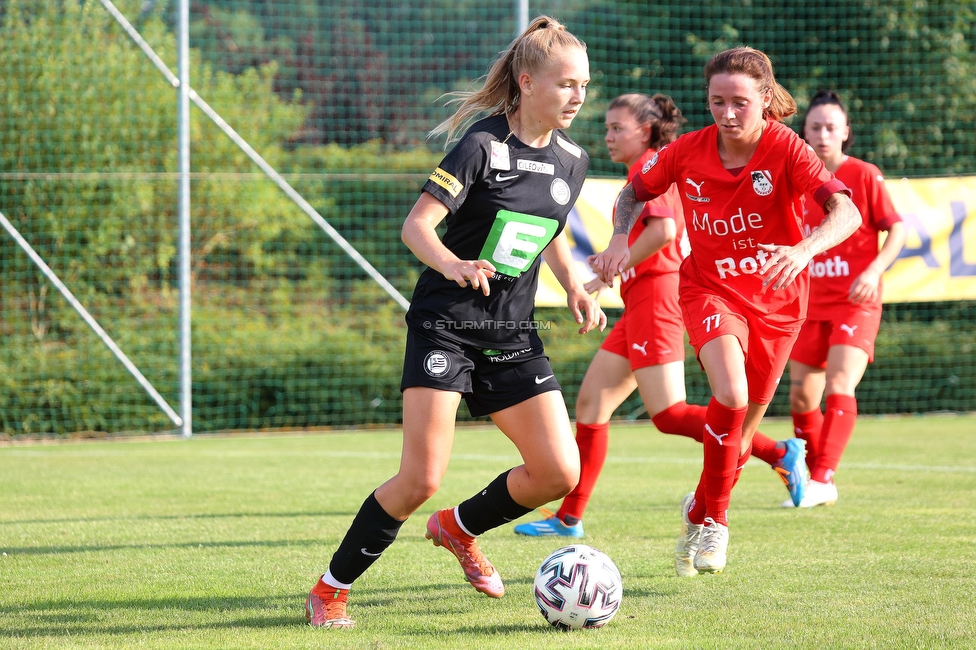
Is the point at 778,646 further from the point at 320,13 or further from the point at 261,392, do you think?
the point at 320,13

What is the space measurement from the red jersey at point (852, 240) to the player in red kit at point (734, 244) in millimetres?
2168

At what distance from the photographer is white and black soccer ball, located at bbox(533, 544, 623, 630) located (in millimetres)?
3365

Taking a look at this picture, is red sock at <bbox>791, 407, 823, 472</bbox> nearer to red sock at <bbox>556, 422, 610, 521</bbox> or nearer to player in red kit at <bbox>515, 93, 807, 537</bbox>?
player in red kit at <bbox>515, 93, 807, 537</bbox>

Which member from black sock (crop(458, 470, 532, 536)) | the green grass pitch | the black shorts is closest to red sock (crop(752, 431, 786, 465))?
the green grass pitch

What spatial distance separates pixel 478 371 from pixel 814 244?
48.2 inches

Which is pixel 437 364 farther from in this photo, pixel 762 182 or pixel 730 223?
pixel 762 182

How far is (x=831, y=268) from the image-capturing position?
A: 6.53m

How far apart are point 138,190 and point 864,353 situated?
8612 mm

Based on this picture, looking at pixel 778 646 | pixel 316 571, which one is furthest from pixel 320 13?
pixel 778 646

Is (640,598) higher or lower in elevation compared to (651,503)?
higher

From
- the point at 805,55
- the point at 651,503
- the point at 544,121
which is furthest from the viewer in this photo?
the point at 805,55

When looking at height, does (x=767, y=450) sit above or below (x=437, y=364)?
below

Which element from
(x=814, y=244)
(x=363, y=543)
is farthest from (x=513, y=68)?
(x=363, y=543)

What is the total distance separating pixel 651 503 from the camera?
6219mm
